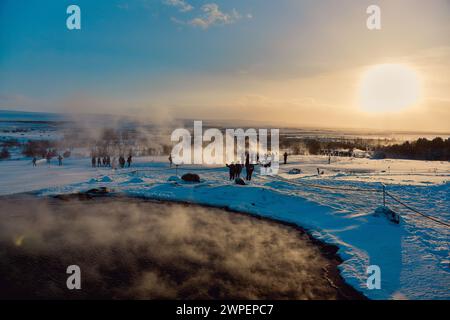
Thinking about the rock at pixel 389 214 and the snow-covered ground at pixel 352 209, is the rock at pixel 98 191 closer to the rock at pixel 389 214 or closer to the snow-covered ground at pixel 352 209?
the snow-covered ground at pixel 352 209

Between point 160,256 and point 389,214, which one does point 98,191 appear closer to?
point 160,256

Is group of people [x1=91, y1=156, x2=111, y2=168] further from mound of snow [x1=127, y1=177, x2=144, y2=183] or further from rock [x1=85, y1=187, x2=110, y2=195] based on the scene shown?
rock [x1=85, y1=187, x2=110, y2=195]

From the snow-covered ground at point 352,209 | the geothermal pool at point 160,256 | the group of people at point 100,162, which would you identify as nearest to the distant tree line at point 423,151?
the snow-covered ground at point 352,209

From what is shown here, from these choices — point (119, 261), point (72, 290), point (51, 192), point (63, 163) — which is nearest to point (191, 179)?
point (51, 192)

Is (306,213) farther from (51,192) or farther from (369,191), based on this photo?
(51,192)

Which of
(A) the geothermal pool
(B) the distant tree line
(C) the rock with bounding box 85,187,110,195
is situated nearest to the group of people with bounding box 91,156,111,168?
(C) the rock with bounding box 85,187,110,195
